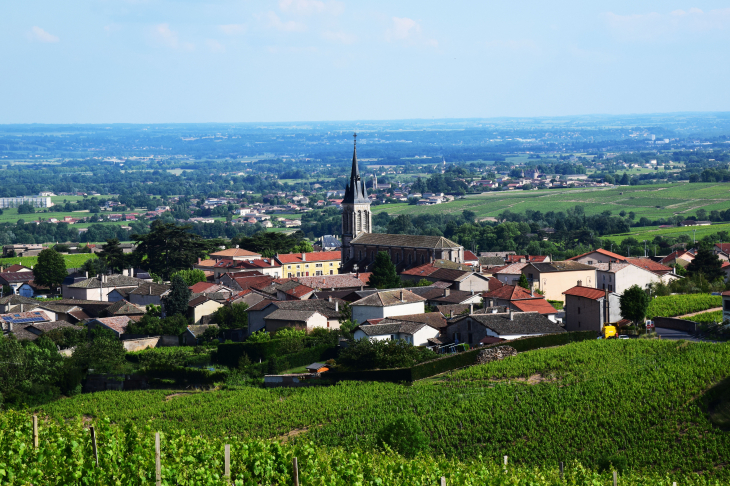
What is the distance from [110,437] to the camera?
20.4 meters

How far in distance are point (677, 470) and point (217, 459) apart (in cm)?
1280

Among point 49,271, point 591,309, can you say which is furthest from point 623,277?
point 49,271

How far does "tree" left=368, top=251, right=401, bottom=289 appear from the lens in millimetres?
60750

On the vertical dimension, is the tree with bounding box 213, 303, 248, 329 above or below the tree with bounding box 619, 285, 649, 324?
below

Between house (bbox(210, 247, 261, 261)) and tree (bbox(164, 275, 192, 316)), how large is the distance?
25563 millimetres

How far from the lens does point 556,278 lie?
59969 mm

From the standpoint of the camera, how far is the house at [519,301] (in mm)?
47469

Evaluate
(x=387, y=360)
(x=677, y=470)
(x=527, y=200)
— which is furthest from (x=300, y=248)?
(x=527, y=200)

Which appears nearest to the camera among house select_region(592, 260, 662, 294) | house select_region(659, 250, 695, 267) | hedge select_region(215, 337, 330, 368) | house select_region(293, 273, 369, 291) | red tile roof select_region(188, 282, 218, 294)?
→ hedge select_region(215, 337, 330, 368)

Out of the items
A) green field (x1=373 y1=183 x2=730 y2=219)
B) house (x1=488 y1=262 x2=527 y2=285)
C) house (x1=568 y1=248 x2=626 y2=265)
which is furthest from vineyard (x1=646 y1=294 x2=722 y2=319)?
green field (x1=373 y1=183 x2=730 y2=219)

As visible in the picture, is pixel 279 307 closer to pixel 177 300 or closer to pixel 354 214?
pixel 177 300

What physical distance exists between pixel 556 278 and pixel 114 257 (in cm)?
3585

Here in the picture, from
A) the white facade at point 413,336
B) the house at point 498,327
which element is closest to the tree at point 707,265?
the house at point 498,327

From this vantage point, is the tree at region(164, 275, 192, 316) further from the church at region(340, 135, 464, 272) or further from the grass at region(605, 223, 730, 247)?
the grass at region(605, 223, 730, 247)
